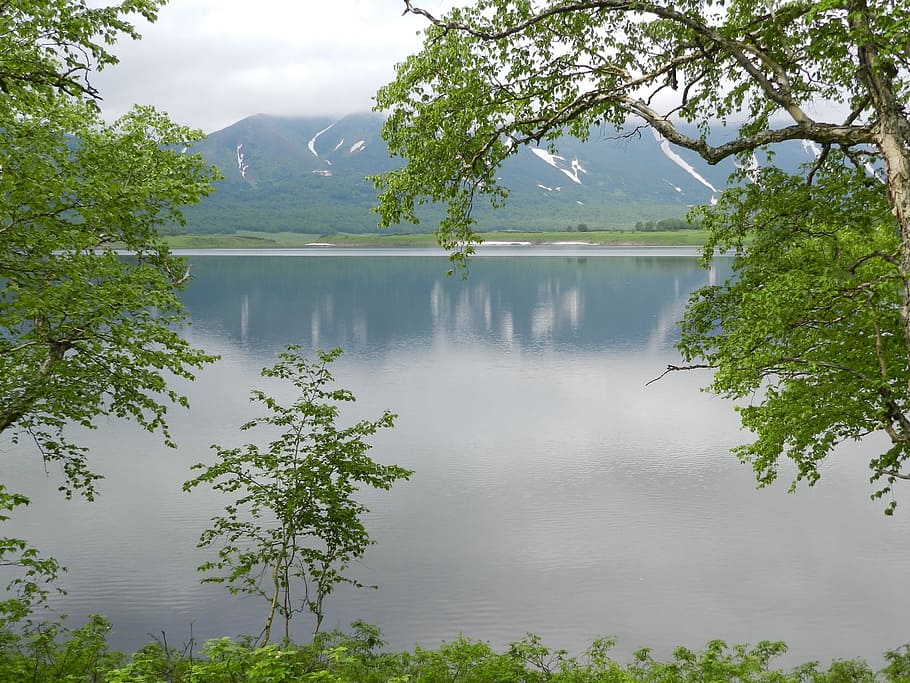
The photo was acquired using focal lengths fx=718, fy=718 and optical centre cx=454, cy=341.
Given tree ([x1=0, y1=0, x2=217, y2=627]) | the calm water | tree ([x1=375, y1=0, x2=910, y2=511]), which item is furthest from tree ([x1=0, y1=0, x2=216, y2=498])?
the calm water

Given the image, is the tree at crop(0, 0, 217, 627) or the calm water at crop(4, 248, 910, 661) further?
the calm water at crop(4, 248, 910, 661)

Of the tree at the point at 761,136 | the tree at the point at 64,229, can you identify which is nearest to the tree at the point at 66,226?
the tree at the point at 64,229

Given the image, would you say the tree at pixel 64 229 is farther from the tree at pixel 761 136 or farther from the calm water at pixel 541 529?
the calm water at pixel 541 529

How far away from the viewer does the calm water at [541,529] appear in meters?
17.8

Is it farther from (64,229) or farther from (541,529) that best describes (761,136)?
(541,529)

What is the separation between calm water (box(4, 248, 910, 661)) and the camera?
1784cm

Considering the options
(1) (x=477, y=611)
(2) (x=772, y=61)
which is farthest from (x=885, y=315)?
(1) (x=477, y=611)

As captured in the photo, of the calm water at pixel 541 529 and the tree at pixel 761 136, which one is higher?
the tree at pixel 761 136

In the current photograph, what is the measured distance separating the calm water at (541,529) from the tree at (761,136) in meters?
7.10

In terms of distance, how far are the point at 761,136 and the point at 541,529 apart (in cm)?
1540

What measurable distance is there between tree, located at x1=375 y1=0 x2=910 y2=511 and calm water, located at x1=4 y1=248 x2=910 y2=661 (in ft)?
23.3

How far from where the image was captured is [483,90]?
11.7 meters

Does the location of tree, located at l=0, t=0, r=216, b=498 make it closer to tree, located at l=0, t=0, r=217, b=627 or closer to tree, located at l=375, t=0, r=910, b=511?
tree, located at l=0, t=0, r=217, b=627

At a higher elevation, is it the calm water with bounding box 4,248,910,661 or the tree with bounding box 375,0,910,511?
the tree with bounding box 375,0,910,511
